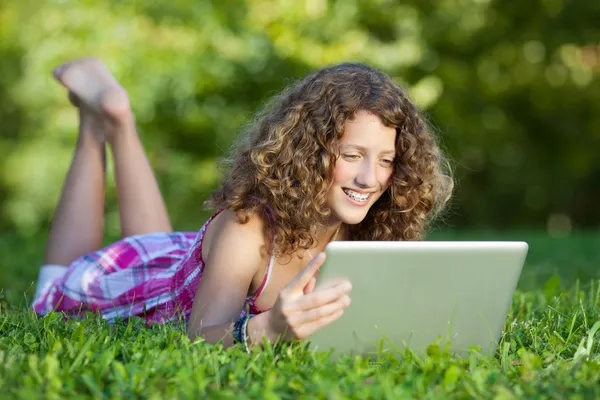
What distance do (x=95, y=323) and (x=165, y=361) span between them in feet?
2.11

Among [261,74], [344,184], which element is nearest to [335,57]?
[261,74]

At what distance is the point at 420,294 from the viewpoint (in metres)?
2.12

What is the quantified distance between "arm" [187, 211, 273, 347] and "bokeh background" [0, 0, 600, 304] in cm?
772

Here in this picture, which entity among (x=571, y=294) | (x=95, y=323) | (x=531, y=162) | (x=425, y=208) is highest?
(x=425, y=208)

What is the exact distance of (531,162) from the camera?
14961mm

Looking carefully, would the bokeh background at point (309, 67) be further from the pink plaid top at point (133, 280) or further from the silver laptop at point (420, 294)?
the silver laptop at point (420, 294)

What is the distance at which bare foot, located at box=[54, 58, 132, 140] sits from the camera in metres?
3.72

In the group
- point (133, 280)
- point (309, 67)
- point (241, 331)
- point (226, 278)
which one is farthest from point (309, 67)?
point (241, 331)

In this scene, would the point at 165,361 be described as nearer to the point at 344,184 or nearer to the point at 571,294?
the point at 344,184

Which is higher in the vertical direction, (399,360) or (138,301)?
(399,360)

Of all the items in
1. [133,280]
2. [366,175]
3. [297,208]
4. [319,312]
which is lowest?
[133,280]

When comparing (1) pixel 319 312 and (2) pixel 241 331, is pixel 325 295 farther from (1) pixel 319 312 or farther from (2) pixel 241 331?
(2) pixel 241 331

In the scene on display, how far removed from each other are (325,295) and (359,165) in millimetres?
707

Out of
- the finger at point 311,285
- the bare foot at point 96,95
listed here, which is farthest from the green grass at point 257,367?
the bare foot at point 96,95
